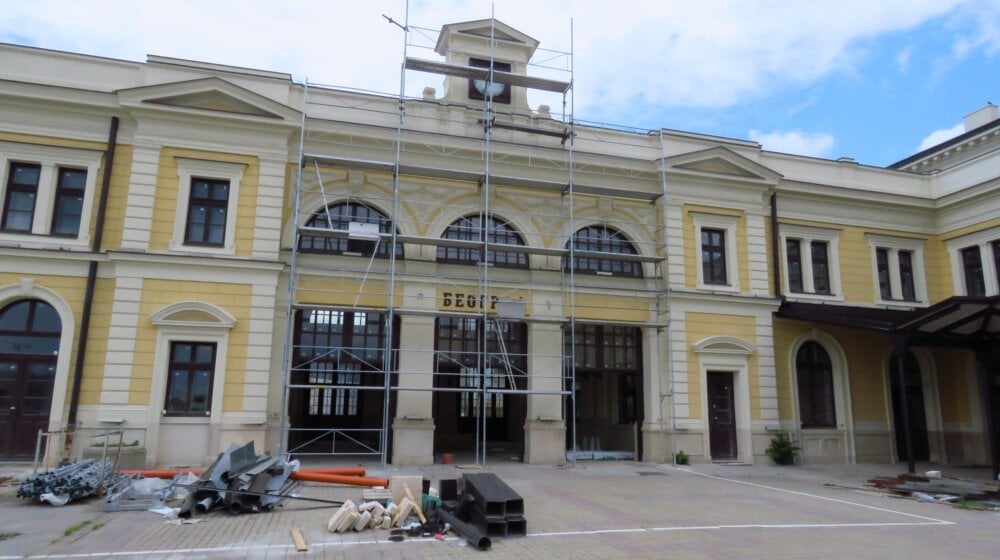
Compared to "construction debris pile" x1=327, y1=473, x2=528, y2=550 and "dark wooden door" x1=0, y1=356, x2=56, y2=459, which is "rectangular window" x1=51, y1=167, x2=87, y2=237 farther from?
"construction debris pile" x1=327, y1=473, x2=528, y2=550

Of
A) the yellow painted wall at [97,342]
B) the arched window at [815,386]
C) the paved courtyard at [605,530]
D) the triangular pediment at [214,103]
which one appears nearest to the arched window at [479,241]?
the triangular pediment at [214,103]

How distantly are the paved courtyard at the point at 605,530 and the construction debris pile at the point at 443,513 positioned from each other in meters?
0.17

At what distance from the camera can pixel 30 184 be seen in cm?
1473

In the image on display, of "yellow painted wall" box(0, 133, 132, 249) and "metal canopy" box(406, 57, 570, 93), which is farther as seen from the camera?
"metal canopy" box(406, 57, 570, 93)

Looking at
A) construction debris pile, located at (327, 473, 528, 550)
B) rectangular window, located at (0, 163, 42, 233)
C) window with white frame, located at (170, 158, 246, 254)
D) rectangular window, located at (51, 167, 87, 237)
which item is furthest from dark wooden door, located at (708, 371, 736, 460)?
rectangular window, located at (0, 163, 42, 233)

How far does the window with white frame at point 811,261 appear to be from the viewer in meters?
19.5

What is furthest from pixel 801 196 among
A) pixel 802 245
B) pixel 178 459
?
pixel 178 459

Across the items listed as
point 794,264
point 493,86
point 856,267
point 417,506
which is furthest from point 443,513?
point 856,267

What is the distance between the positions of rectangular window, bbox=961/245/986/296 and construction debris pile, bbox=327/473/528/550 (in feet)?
59.7

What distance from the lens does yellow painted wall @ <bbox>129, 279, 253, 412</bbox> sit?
14.1m

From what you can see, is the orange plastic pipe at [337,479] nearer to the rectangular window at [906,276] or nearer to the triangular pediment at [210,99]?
the triangular pediment at [210,99]

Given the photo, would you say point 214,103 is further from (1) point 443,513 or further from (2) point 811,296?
(2) point 811,296

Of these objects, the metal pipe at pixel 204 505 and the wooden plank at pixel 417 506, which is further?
the metal pipe at pixel 204 505

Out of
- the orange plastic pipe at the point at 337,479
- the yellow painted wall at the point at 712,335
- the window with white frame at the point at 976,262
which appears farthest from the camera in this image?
the window with white frame at the point at 976,262
